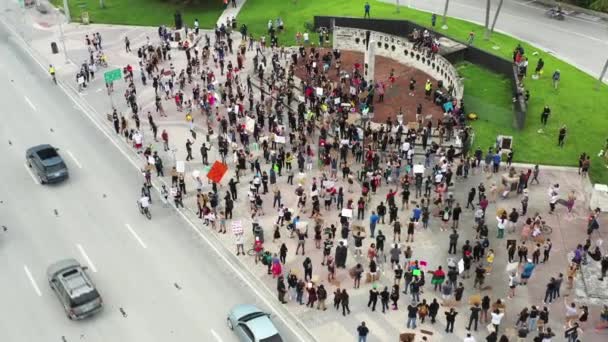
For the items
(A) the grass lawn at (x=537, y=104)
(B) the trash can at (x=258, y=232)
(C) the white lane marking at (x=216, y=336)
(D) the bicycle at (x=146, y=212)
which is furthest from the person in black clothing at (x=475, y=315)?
(D) the bicycle at (x=146, y=212)

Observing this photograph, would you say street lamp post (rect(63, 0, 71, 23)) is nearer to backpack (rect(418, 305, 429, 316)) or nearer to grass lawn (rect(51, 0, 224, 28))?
grass lawn (rect(51, 0, 224, 28))

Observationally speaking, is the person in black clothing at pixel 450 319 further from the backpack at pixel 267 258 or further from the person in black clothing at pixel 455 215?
the backpack at pixel 267 258

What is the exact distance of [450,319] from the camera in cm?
2755

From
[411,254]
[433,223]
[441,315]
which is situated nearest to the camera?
[441,315]

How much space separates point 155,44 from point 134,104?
15.8 meters

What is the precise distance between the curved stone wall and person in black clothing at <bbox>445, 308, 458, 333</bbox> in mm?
21465

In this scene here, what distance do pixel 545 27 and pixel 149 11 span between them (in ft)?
123

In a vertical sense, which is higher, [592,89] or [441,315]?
[592,89]

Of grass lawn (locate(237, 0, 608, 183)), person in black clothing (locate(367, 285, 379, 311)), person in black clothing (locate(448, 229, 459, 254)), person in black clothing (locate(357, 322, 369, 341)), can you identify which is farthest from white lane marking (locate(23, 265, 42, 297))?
grass lawn (locate(237, 0, 608, 183))

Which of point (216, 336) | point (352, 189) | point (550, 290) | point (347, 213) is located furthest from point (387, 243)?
point (216, 336)

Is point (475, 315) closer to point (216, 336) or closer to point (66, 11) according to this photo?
point (216, 336)

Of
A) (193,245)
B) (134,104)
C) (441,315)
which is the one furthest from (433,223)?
(134,104)

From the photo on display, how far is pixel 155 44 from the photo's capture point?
60.3m

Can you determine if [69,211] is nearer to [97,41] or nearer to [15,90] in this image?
[15,90]
